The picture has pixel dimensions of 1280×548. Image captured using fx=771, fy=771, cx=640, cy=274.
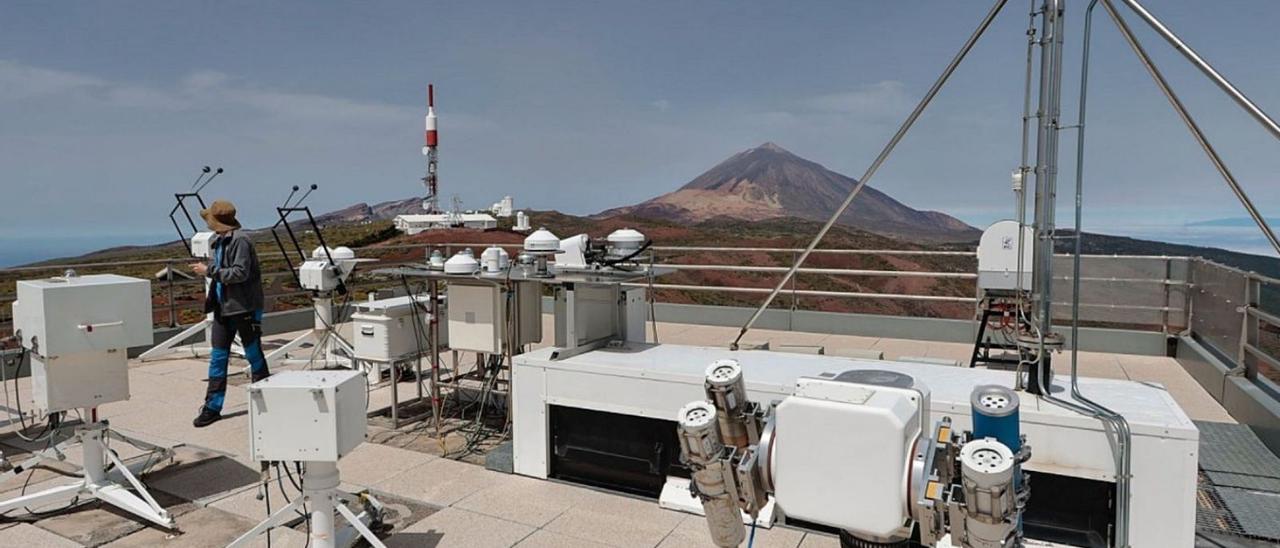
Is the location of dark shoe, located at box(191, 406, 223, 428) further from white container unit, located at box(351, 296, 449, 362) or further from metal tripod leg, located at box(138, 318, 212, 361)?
metal tripod leg, located at box(138, 318, 212, 361)

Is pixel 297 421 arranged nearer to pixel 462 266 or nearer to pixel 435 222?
pixel 462 266

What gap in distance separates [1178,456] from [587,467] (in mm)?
2440

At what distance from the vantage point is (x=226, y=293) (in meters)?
4.99

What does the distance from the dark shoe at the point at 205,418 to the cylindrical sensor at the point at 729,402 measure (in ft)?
14.7

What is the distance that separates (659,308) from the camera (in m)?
9.48

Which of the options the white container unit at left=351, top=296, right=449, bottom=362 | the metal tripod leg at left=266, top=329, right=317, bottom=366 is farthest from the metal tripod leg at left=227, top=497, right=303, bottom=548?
the metal tripod leg at left=266, top=329, right=317, bottom=366

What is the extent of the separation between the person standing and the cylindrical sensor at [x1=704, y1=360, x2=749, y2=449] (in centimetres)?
423

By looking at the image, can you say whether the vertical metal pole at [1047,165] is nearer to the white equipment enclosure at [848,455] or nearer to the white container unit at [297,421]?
the white equipment enclosure at [848,455]

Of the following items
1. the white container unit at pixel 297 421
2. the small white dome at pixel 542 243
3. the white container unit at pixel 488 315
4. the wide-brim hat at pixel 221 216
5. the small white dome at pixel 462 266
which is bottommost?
the white container unit at pixel 297 421

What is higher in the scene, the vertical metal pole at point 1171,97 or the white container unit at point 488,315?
the vertical metal pole at point 1171,97

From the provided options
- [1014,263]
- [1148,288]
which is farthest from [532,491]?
[1148,288]

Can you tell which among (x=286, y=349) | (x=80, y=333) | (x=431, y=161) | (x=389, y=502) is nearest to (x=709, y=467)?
(x=389, y=502)

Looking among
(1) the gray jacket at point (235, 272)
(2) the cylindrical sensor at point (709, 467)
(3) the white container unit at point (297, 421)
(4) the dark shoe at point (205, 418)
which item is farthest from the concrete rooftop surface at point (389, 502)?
(2) the cylindrical sensor at point (709, 467)

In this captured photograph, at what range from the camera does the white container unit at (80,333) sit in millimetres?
3414
